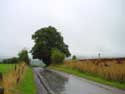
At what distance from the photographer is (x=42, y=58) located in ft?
305

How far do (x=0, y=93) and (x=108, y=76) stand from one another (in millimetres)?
22813

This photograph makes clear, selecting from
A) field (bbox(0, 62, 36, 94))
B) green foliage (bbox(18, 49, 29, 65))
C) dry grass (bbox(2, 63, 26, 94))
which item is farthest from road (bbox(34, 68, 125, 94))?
green foliage (bbox(18, 49, 29, 65))

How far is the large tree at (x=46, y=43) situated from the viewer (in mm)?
90500

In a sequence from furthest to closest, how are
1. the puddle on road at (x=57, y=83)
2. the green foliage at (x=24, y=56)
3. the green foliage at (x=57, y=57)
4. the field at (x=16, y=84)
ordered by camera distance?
the green foliage at (x=24, y=56) → the green foliage at (x=57, y=57) → the puddle on road at (x=57, y=83) → the field at (x=16, y=84)

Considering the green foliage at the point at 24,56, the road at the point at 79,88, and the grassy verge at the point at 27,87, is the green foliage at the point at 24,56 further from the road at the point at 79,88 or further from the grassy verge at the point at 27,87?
the road at the point at 79,88

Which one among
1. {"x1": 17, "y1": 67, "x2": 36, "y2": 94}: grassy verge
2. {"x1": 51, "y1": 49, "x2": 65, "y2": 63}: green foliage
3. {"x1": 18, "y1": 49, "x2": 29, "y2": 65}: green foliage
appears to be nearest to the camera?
{"x1": 17, "y1": 67, "x2": 36, "y2": 94}: grassy verge

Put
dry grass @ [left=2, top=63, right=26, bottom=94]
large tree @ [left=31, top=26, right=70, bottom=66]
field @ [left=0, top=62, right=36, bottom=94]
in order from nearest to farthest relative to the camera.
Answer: dry grass @ [left=2, top=63, right=26, bottom=94] < field @ [left=0, top=62, right=36, bottom=94] < large tree @ [left=31, top=26, right=70, bottom=66]

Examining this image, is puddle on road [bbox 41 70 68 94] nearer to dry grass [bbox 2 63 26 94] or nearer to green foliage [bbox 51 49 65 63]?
dry grass [bbox 2 63 26 94]

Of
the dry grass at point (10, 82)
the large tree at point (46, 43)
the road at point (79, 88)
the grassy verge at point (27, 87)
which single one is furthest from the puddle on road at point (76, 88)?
the large tree at point (46, 43)

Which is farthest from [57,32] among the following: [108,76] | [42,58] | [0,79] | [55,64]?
[0,79]

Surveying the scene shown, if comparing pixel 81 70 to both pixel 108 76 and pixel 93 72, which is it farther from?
pixel 108 76

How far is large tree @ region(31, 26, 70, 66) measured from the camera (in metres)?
90.5

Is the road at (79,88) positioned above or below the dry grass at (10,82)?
below

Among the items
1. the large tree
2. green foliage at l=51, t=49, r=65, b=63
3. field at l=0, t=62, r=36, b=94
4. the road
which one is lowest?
the road
